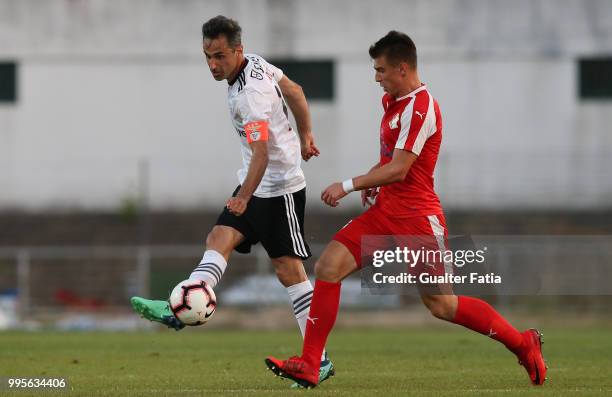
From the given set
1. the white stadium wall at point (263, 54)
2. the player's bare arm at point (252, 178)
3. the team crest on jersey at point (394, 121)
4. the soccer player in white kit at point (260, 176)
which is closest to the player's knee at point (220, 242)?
the soccer player in white kit at point (260, 176)

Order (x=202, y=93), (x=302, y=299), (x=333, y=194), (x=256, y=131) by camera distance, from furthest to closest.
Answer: (x=202, y=93)
(x=302, y=299)
(x=256, y=131)
(x=333, y=194)

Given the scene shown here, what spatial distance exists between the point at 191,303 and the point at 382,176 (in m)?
1.51

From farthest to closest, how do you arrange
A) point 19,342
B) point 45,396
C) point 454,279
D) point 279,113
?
1. point 19,342
2. point 279,113
3. point 454,279
4. point 45,396

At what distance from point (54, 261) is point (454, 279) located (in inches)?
660

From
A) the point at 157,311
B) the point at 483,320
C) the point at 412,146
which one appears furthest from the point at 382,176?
the point at 157,311

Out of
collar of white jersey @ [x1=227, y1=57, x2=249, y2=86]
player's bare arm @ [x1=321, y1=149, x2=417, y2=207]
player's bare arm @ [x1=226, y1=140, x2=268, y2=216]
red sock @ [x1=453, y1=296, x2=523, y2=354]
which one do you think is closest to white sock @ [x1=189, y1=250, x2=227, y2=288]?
player's bare arm @ [x1=226, y1=140, x2=268, y2=216]

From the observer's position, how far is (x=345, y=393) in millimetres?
7934

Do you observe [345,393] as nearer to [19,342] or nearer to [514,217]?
[19,342]

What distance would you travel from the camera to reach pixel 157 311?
8.52m

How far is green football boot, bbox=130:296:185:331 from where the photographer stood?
8.51 metres

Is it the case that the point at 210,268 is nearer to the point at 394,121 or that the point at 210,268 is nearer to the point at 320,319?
the point at 320,319

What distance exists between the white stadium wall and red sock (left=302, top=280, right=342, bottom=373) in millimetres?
19484

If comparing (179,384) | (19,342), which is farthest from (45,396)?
(19,342)

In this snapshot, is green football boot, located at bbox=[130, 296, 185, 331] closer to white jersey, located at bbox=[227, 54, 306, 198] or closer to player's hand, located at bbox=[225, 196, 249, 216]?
player's hand, located at bbox=[225, 196, 249, 216]
